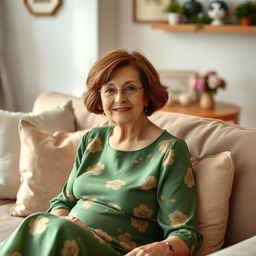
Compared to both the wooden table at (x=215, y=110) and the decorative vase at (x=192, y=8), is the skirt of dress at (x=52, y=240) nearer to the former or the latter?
the wooden table at (x=215, y=110)

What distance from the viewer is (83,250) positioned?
1.70 m

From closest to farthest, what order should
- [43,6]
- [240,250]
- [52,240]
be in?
[240,250], [52,240], [43,6]

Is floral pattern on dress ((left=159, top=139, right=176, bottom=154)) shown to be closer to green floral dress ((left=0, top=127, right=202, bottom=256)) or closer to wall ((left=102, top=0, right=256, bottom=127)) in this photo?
green floral dress ((left=0, top=127, right=202, bottom=256))

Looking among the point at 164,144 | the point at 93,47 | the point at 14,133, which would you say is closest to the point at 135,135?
the point at 164,144

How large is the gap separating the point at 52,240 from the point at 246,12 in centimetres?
270

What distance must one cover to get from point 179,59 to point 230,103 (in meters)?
0.57

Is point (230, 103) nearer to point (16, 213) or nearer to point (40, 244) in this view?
point (16, 213)

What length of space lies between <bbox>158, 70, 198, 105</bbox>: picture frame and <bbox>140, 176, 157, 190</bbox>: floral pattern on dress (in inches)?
92.8

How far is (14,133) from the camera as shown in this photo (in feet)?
8.46

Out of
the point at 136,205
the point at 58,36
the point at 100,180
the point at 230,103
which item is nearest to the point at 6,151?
the point at 100,180

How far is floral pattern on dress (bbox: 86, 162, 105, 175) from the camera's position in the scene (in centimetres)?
202

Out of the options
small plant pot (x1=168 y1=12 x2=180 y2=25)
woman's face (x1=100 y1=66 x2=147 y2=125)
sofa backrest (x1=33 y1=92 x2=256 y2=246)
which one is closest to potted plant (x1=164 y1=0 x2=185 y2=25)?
small plant pot (x1=168 y1=12 x2=180 y2=25)

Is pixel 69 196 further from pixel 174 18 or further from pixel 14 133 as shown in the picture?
pixel 174 18

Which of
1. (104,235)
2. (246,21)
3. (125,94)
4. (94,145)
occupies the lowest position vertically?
(104,235)
